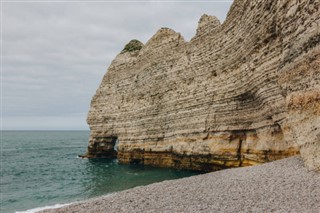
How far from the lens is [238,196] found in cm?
1187

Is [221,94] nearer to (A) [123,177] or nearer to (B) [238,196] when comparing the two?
(A) [123,177]

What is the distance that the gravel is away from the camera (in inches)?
408

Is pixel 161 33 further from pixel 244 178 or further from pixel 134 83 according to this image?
pixel 244 178

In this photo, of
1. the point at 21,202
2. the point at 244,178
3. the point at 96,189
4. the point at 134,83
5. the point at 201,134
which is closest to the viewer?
the point at 244,178

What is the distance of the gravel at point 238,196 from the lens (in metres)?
10.4

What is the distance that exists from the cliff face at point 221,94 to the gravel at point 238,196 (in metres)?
1.60

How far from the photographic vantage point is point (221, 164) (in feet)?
87.6

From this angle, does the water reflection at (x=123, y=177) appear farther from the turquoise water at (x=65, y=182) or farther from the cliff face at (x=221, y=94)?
the cliff face at (x=221, y=94)

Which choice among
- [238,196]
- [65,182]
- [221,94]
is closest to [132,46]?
[65,182]

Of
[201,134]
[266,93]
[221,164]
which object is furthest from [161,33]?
[266,93]

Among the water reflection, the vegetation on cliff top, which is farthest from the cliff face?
the water reflection

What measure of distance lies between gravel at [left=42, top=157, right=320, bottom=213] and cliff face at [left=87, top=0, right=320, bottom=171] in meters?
1.60

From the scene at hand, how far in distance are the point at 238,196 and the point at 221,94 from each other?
49.4ft

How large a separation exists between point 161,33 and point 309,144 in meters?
27.3
